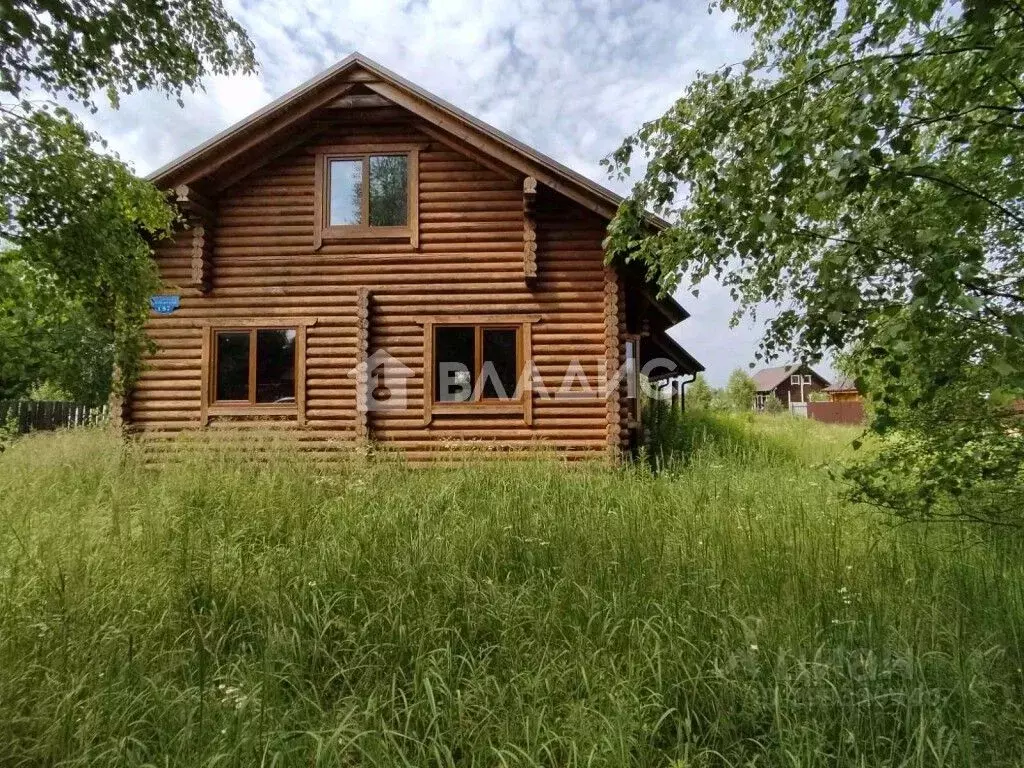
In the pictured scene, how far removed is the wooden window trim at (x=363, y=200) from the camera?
31.6ft

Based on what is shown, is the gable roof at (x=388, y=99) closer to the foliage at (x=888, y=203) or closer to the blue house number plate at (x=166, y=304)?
the blue house number plate at (x=166, y=304)

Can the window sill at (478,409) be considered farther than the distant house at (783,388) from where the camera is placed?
No

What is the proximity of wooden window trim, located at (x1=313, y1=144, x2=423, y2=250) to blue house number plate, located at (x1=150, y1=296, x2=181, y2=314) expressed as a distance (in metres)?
2.70

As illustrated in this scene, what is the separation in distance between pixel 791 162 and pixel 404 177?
324 inches

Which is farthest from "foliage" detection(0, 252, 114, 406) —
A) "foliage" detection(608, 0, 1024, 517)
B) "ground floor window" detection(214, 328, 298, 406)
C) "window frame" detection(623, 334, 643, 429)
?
"window frame" detection(623, 334, 643, 429)

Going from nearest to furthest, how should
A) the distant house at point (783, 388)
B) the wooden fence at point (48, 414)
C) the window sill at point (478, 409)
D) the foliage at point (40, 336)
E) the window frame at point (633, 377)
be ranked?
1. the foliage at point (40, 336)
2. the window sill at point (478, 409)
3. the window frame at point (633, 377)
4. the wooden fence at point (48, 414)
5. the distant house at point (783, 388)

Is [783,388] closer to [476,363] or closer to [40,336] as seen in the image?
[476,363]

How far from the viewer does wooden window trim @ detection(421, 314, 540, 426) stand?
9445mm

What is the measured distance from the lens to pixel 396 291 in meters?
9.61

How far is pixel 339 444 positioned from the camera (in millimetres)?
9430

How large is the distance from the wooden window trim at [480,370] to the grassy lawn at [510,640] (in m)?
4.48

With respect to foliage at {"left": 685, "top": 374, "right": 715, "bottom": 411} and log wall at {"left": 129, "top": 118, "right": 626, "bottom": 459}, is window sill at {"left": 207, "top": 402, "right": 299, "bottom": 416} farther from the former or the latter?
foliage at {"left": 685, "top": 374, "right": 715, "bottom": 411}

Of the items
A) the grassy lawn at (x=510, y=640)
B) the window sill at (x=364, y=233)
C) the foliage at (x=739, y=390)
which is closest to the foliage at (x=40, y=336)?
the grassy lawn at (x=510, y=640)

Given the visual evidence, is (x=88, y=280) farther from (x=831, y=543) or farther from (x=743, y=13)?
(x=743, y=13)
